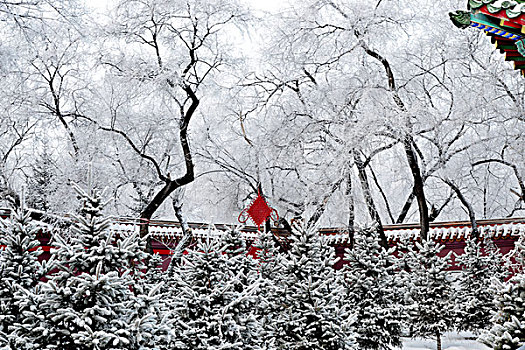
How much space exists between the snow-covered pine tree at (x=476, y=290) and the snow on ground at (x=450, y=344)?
1.02 feet

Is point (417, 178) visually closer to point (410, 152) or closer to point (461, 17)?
point (410, 152)

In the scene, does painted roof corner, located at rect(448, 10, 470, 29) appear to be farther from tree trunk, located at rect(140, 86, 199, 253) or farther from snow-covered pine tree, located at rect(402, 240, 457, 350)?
tree trunk, located at rect(140, 86, 199, 253)

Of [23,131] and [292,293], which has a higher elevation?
[23,131]

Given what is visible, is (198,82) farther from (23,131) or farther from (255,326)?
(255,326)

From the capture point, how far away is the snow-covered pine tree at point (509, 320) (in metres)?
4.73

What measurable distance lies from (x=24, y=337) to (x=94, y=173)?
7.62 m

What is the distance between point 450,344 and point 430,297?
5.64 ft

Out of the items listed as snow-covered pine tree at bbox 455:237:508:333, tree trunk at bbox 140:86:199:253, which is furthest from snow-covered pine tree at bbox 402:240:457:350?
tree trunk at bbox 140:86:199:253

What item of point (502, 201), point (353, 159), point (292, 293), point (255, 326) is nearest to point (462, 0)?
point (353, 159)

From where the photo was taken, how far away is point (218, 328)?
5230 mm

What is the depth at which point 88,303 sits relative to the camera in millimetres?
4094

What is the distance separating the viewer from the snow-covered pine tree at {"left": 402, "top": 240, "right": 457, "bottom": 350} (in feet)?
28.9

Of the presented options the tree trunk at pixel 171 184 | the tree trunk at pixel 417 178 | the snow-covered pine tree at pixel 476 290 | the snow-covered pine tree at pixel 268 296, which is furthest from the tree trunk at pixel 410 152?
the tree trunk at pixel 171 184

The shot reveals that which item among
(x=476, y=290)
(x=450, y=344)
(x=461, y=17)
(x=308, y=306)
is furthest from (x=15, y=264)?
(x=476, y=290)
